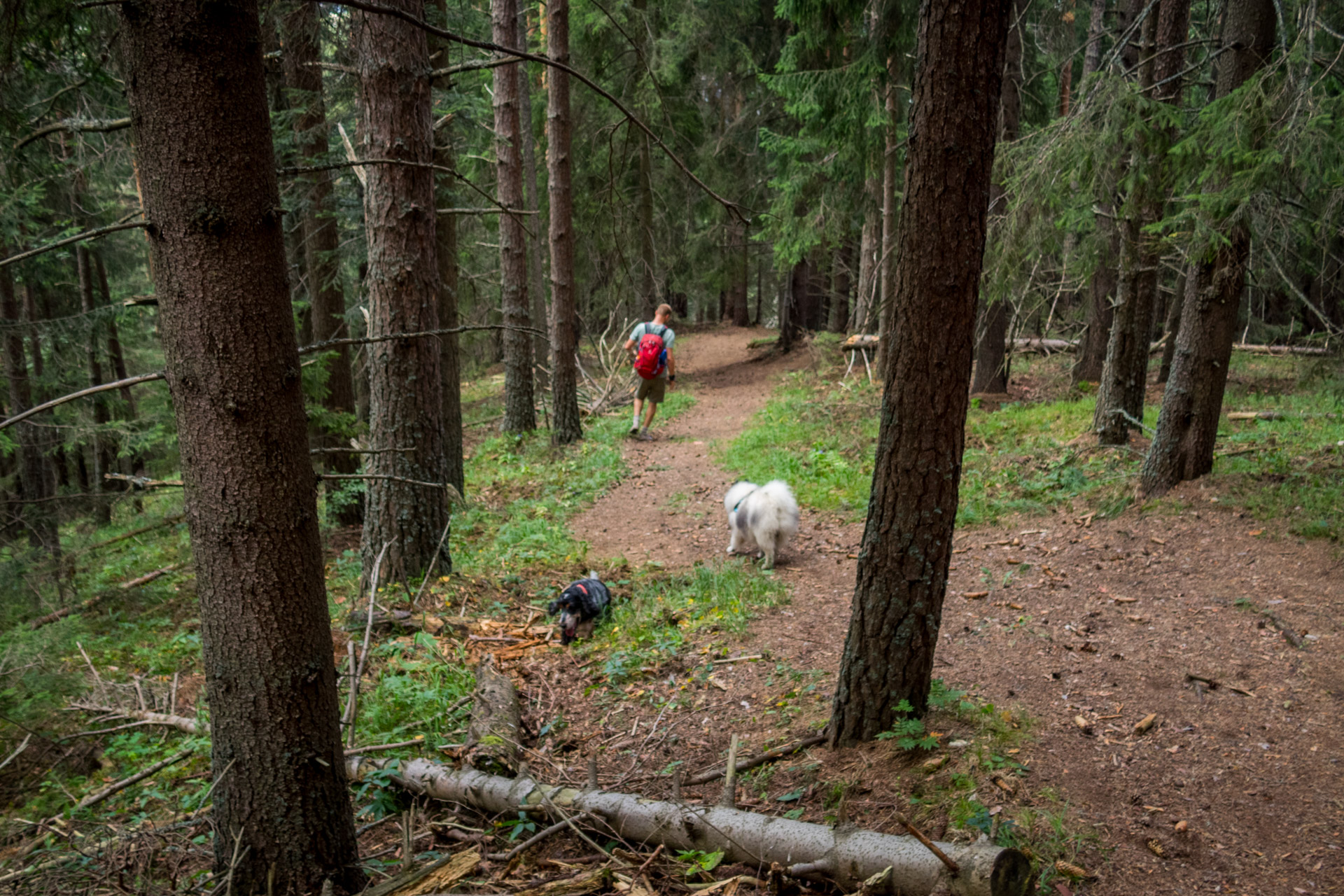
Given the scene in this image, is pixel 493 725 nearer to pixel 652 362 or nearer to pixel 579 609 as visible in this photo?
pixel 579 609

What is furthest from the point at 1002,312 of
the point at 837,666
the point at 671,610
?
the point at 837,666

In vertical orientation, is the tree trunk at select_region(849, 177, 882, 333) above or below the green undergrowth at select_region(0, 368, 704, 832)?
above

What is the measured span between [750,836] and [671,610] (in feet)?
10.8

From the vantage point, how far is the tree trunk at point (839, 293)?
20078 millimetres

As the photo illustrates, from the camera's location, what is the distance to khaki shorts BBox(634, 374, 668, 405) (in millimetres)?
12883

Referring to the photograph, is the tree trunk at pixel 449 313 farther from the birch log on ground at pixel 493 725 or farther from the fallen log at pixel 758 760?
the fallen log at pixel 758 760

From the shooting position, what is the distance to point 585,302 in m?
25.6

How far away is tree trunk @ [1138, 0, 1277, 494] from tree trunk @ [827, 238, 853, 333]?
12.4 meters

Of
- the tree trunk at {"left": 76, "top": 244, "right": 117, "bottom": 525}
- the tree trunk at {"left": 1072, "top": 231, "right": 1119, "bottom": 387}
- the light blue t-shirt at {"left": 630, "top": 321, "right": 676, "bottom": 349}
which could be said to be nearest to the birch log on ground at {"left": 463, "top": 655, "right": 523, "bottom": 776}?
the light blue t-shirt at {"left": 630, "top": 321, "right": 676, "bottom": 349}

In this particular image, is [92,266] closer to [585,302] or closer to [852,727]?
[585,302]

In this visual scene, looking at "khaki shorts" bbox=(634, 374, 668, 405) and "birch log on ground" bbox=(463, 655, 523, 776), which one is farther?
"khaki shorts" bbox=(634, 374, 668, 405)

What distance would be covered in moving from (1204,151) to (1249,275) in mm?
1391

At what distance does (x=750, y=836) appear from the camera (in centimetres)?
314

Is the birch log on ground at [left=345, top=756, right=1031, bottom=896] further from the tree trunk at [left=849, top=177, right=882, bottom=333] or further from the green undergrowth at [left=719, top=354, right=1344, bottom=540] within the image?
the tree trunk at [left=849, top=177, right=882, bottom=333]
